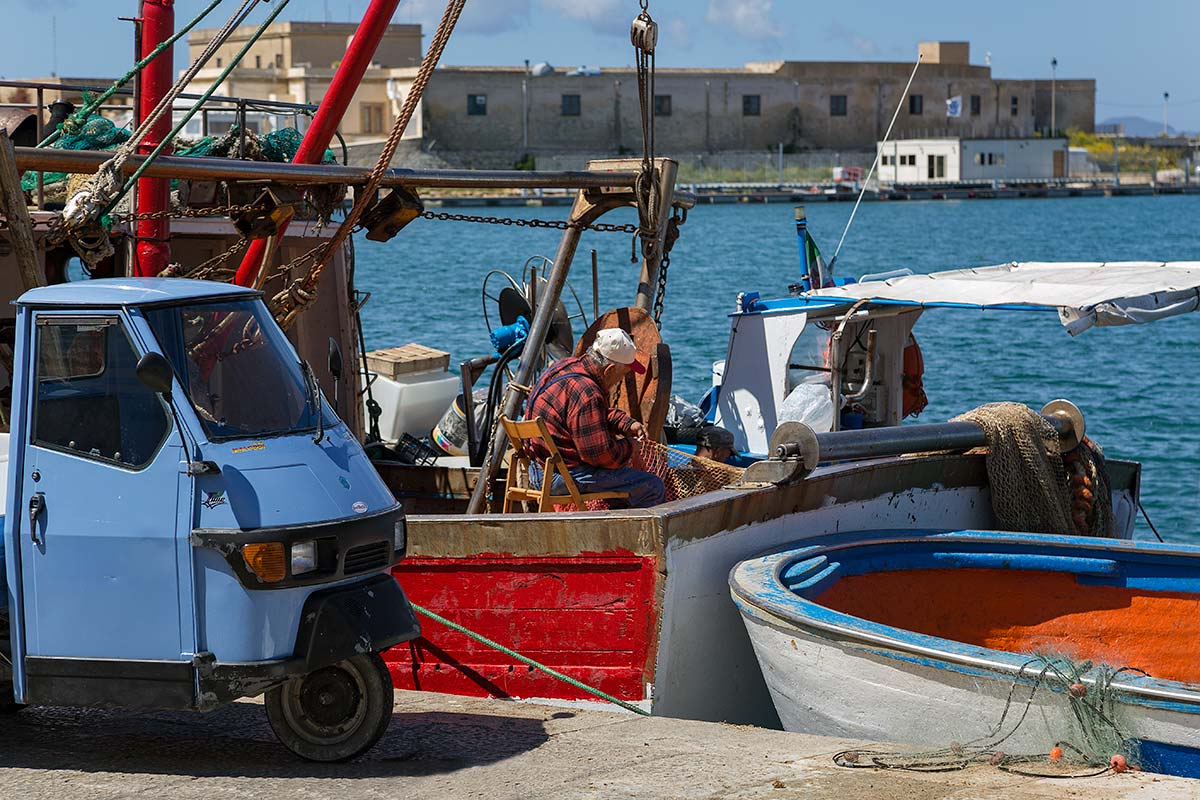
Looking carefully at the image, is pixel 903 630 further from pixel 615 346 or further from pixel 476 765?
pixel 476 765

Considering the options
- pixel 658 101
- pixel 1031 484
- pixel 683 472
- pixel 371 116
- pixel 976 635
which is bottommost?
pixel 976 635

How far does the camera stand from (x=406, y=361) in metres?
13.8

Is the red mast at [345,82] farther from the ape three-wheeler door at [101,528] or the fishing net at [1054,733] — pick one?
the fishing net at [1054,733]

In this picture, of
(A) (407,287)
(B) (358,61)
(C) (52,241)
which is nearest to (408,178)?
(B) (358,61)

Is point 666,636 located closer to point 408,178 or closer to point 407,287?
point 408,178

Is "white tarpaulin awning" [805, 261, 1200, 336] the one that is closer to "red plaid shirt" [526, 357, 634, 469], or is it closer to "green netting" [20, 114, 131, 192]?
"red plaid shirt" [526, 357, 634, 469]

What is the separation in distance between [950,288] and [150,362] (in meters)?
6.74

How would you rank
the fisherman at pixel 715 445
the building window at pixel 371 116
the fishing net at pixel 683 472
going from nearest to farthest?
1. the fishing net at pixel 683 472
2. the fisherman at pixel 715 445
3. the building window at pixel 371 116

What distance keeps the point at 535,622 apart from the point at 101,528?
8.25 feet

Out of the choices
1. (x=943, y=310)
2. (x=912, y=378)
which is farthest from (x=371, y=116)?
(x=912, y=378)

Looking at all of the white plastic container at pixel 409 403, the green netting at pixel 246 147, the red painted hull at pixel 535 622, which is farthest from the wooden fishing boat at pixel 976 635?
the white plastic container at pixel 409 403

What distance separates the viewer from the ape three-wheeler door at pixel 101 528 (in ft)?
19.6

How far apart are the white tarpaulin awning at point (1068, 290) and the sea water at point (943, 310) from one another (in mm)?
7134

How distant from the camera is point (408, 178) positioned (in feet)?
29.6
